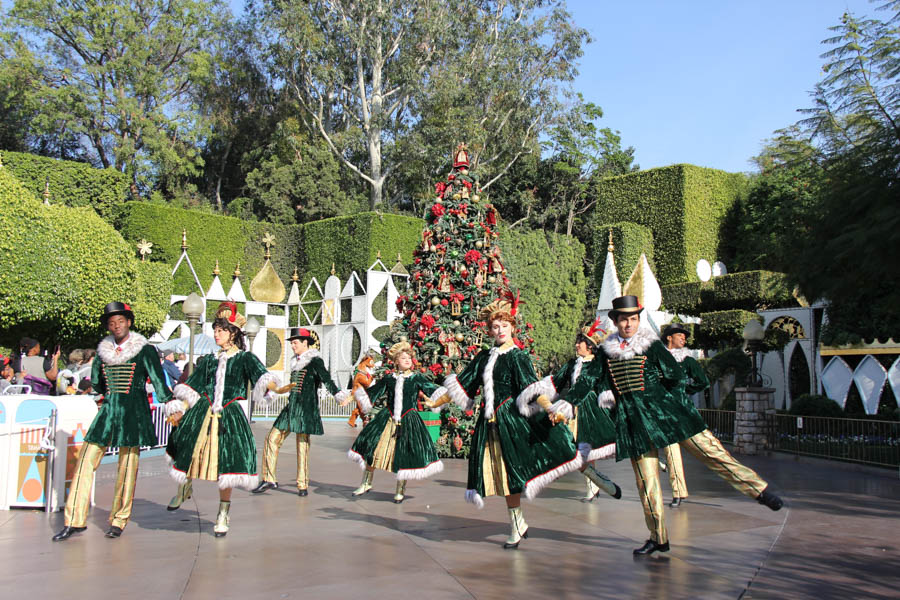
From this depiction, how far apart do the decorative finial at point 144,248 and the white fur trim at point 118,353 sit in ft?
69.5

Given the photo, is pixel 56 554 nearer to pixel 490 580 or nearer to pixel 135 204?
pixel 490 580

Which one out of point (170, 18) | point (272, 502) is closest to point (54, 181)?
point (170, 18)

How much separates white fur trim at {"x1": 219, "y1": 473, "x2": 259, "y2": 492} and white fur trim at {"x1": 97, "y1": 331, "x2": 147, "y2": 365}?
55.6 inches

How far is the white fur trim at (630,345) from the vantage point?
594 centimetres

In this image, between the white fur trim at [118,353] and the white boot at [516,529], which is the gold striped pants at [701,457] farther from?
the white fur trim at [118,353]

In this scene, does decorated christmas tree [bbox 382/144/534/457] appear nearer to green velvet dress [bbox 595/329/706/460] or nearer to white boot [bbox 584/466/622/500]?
white boot [bbox 584/466/622/500]

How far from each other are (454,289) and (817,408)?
930cm

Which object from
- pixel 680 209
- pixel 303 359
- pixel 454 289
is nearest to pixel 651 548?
pixel 303 359

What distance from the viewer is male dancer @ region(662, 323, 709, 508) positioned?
6514 mm

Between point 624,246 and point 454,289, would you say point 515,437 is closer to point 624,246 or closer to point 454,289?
point 454,289

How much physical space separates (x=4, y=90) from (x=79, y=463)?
101ft

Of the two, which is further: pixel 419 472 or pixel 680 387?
pixel 419 472

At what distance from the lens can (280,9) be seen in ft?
111

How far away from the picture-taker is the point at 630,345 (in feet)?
19.6
